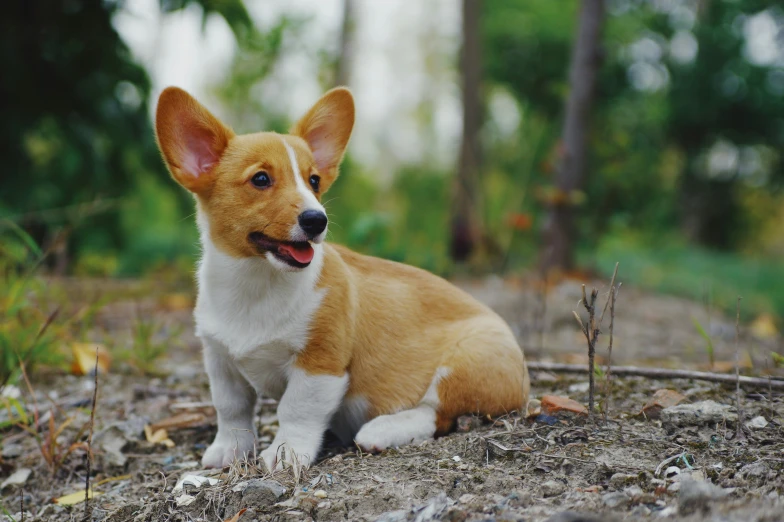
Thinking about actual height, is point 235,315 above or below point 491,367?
above

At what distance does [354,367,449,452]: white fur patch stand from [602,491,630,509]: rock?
0.88 meters

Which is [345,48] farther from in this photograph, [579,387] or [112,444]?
[112,444]

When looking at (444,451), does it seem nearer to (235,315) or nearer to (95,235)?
(235,315)

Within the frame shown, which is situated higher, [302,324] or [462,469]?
[302,324]

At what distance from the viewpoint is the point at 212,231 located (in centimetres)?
281

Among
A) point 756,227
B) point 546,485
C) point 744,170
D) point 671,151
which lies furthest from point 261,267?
point 756,227

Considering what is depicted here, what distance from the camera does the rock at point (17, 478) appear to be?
3.03 meters

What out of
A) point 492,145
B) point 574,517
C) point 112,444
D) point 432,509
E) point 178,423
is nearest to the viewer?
point 574,517

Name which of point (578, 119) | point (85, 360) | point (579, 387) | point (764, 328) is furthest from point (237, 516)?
point (578, 119)

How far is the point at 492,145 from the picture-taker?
17641 millimetres

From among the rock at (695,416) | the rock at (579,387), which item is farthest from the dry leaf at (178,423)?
the rock at (695,416)

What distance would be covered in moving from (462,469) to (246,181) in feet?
4.37

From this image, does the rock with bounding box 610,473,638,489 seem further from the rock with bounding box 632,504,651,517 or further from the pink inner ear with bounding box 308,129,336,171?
the pink inner ear with bounding box 308,129,336,171

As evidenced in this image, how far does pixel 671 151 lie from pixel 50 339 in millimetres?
19960
